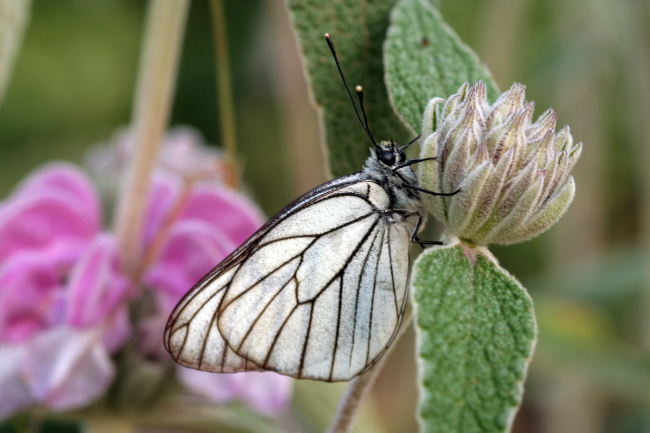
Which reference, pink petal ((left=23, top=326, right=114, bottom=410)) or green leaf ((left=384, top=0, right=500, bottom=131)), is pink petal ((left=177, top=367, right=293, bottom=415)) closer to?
pink petal ((left=23, top=326, right=114, bottom=410))

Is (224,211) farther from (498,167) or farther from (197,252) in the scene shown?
(498,167)

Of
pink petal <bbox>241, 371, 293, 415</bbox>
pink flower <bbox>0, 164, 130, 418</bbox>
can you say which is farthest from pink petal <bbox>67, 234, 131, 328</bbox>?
pink petal <bbox>241, 371, 293, 415</bbox>

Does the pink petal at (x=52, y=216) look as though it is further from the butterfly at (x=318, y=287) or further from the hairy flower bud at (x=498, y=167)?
the hairy flower bud at (x=498, y=167)

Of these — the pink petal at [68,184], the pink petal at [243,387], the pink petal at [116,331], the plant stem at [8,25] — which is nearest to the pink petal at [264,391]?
the pink petal at [243,387]

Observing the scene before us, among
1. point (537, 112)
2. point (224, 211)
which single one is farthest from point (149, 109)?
point (537, 112)

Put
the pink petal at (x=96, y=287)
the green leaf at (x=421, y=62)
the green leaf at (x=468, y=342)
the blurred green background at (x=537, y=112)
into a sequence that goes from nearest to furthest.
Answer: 1. the green leaf at (x=468, y=342)
2. the green leaf at (x=421, y=62)
3. the pink petal at (x=96, y=287)
4. the blurred green background at (x=537, y=112)

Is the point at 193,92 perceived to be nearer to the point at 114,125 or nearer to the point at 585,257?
the point at 114,125
